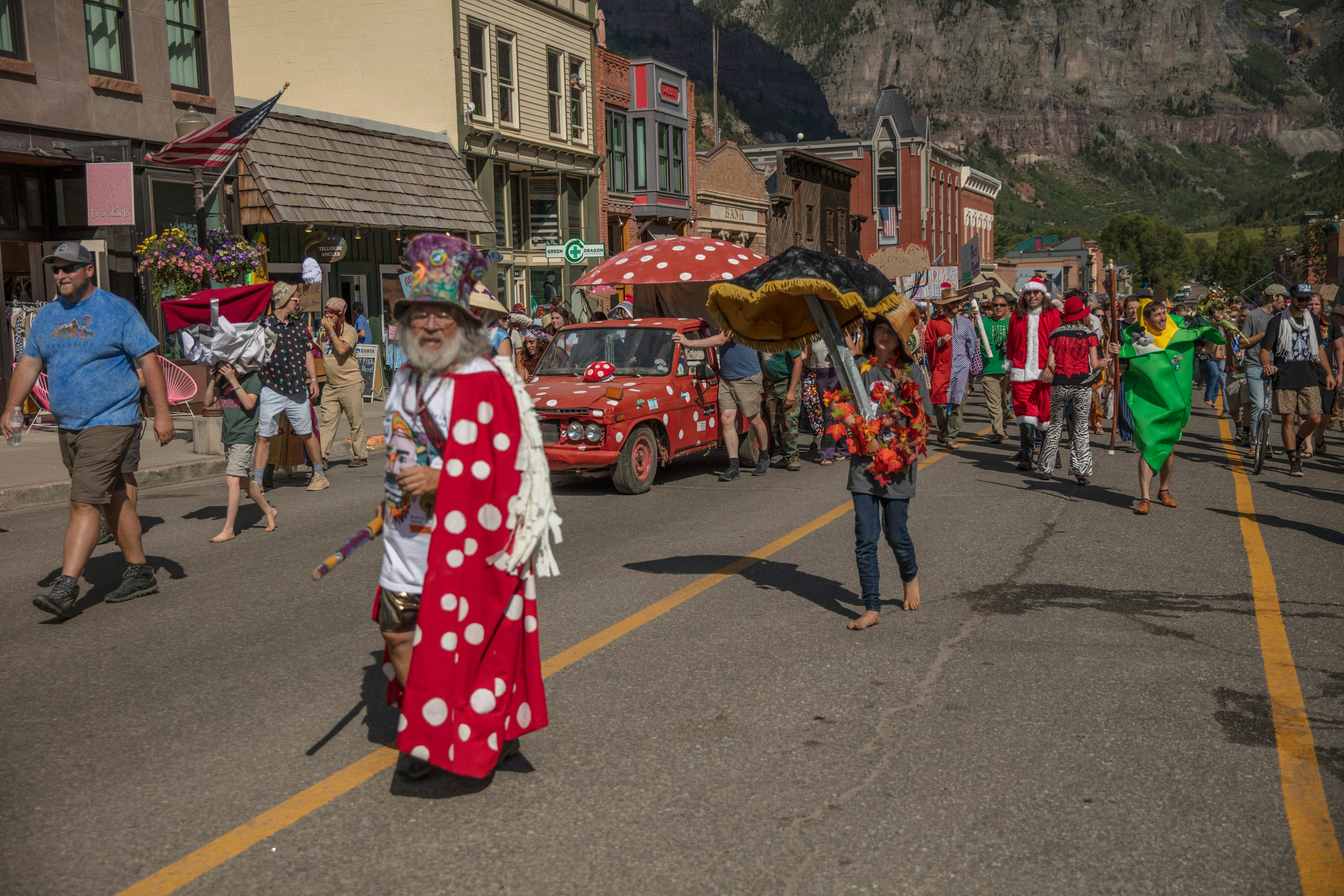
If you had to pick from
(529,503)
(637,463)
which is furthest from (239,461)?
(529,503)

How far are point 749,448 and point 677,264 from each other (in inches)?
86.1

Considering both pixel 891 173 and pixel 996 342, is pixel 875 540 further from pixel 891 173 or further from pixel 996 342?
pixel 891 173

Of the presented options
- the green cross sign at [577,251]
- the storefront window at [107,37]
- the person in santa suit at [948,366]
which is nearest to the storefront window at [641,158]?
the green cross sign at [577,251]

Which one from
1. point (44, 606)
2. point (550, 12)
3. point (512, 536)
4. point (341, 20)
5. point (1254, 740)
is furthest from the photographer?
point (550, 12)

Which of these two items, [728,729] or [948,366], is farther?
[948,366]

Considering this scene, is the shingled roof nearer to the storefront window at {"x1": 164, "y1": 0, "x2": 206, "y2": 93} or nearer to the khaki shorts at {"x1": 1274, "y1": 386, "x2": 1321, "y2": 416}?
the storefront window at {"x1": 164, "y1": 0, "x2": 206, "y2": 93}

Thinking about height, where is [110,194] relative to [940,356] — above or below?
above

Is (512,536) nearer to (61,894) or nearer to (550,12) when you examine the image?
(61,894)

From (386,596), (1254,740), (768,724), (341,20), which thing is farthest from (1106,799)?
(341,20)

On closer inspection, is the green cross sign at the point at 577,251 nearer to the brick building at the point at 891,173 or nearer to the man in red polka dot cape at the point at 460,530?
the man in red polka dot cape at the point at 460,530

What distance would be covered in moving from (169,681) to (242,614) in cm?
129

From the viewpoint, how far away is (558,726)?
4.99 m

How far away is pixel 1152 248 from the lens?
15050 centimetres

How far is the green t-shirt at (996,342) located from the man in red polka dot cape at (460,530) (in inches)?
495
